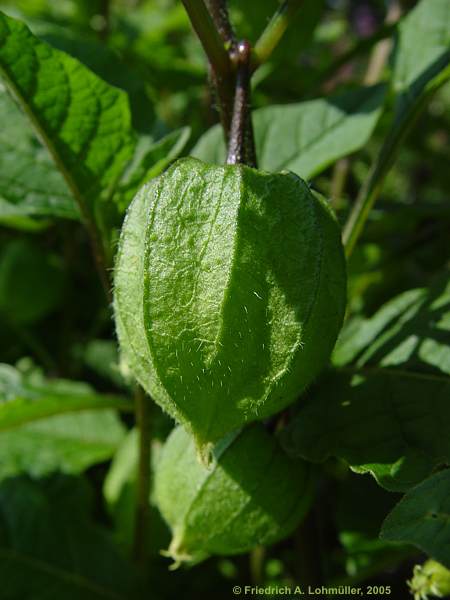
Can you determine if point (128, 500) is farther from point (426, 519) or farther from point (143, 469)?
point (426, 519)

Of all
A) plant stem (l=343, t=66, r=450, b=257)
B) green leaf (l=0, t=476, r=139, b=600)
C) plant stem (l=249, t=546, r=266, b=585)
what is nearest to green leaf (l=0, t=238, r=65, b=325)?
green leaf (l=0, t=476, r=139, b=600)

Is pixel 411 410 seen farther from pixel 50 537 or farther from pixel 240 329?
pixel 50 537

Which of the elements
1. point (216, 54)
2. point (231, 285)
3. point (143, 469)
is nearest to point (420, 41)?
point (216, 54)

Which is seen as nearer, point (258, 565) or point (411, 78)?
point (411, 78)

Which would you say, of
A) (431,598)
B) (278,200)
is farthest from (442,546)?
(431,598)

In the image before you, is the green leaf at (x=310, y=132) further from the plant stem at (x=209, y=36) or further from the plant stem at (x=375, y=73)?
the plant stem at (x=375, y=73)
